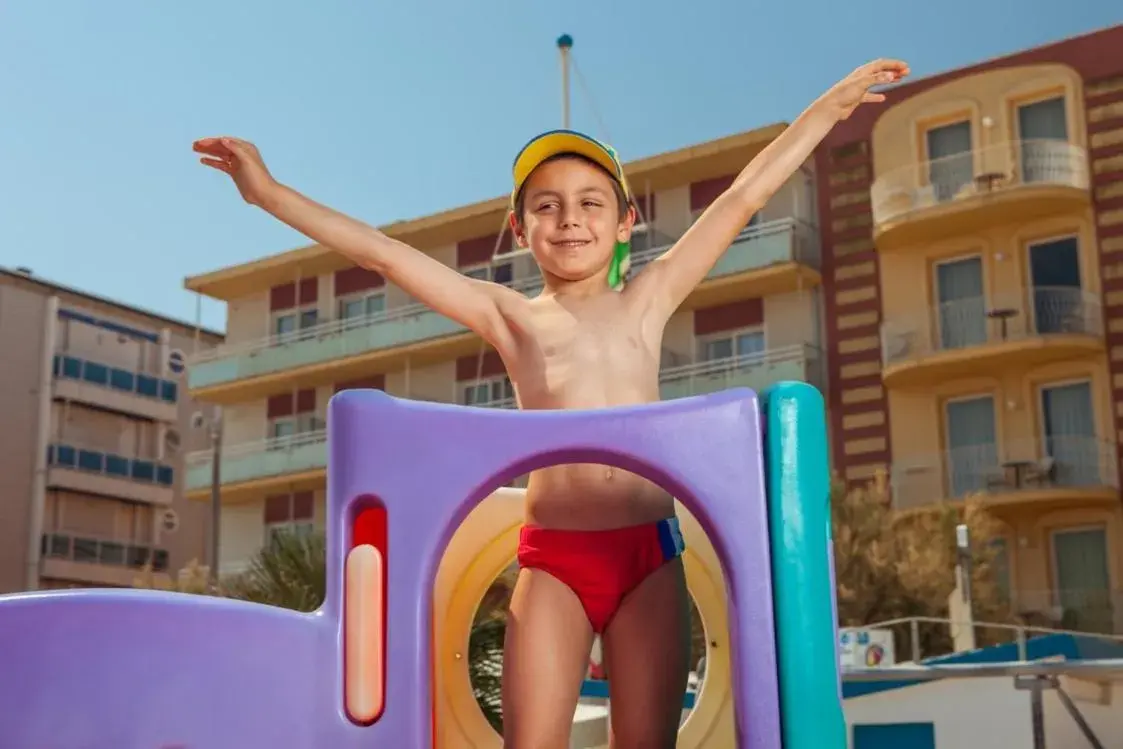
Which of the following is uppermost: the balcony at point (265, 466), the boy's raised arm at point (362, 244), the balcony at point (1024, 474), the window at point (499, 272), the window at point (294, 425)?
the window at point (499, 272)

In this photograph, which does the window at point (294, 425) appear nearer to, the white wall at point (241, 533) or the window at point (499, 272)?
the white wall at point (241, 533)

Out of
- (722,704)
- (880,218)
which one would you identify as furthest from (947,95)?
(722,704)

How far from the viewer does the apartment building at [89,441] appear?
136 ft

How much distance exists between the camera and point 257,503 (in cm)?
3462

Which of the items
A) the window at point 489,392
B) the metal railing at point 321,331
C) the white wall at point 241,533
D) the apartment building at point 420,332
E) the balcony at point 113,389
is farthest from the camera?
the balcony at point 113,389

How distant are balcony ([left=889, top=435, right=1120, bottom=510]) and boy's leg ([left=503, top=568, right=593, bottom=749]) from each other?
21.7 m

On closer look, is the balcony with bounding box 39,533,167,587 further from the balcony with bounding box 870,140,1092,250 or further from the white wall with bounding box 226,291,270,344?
the balcony with bounding box 870,140,1092,250

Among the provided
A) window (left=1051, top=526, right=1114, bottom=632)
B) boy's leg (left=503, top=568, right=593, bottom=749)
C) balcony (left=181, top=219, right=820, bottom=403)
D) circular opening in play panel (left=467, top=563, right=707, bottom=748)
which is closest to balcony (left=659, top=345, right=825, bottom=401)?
balcony (left=181, top=219, right=820, bottom=403)

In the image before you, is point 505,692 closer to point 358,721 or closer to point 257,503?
point 358,721

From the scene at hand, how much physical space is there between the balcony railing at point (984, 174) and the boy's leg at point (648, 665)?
74.3 feet

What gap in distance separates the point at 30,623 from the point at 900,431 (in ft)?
80.3

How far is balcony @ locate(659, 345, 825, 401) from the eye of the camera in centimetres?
2652

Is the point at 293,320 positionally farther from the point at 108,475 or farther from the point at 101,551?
the point at 101,551

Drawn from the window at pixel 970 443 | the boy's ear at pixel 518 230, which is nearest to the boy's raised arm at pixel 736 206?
the boy's ear at pixel 518 230
